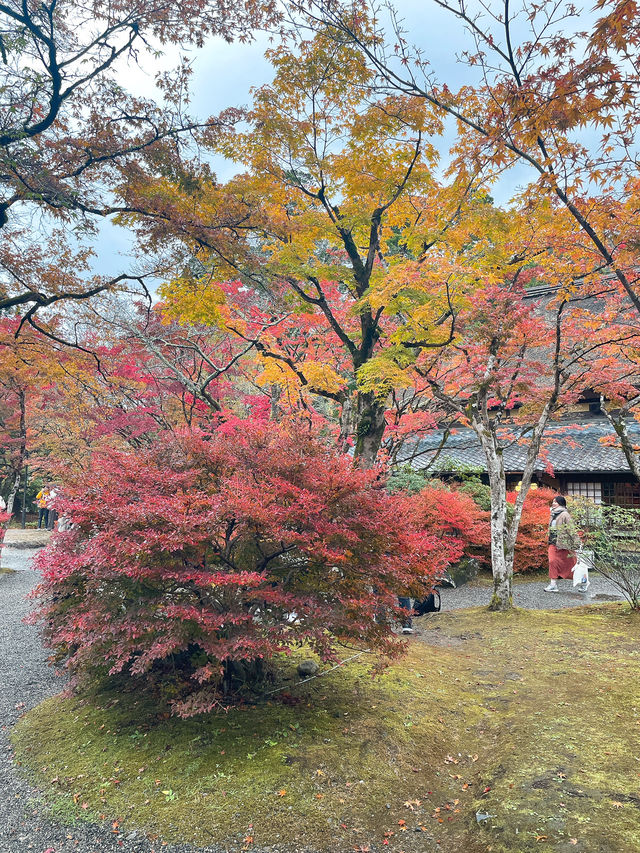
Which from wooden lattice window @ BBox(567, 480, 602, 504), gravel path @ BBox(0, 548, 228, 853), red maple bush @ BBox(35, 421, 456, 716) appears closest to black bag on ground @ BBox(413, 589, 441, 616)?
red maple bush @ BBox(35, 421, 456, 716)

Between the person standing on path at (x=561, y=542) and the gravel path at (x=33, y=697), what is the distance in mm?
440

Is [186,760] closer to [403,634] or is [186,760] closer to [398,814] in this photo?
[398,814]

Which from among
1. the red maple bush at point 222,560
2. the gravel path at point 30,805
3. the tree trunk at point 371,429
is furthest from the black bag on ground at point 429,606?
the gravel path at point 30,805

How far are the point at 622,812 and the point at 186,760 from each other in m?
2.84

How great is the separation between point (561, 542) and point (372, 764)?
24.0 feet

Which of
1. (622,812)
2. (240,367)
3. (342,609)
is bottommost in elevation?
(622,812)

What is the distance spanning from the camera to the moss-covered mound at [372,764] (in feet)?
10.0

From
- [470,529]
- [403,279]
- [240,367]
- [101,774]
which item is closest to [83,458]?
[240,367]

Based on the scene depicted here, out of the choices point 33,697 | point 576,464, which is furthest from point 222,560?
point 576,464

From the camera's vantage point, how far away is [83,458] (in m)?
18.9

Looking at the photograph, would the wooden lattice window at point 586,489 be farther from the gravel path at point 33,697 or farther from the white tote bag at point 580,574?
the white tote bag at point 580,574

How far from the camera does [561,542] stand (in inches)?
382

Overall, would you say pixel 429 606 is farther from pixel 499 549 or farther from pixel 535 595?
pixel 535 595

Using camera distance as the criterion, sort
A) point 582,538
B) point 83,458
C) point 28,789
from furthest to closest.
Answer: point 83,458, point 582,538, point 28,789
